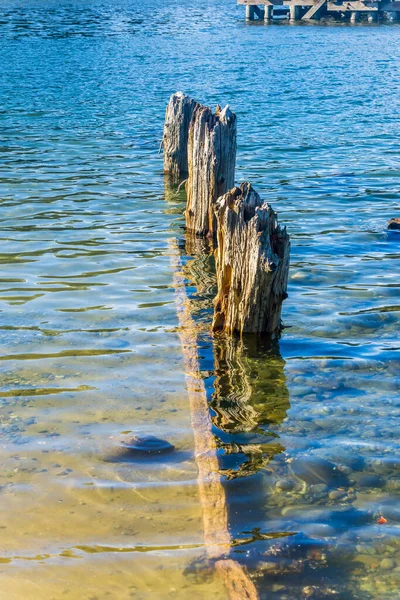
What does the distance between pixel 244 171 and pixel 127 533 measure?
10.4 meters

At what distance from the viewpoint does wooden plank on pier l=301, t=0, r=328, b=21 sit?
58.0 meters

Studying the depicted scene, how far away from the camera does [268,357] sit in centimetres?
618

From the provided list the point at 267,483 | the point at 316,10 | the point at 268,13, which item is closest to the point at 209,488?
the point at 267,483

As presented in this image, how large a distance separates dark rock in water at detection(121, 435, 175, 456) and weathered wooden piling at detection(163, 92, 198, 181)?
791 centimetres

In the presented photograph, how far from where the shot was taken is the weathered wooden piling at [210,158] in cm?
897

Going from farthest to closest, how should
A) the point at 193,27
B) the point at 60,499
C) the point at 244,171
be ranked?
the point at 193,27
the point at 244,171
the point at 60,499

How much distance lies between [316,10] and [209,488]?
197 feet

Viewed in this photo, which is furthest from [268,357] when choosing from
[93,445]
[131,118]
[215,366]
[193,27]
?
[193,27]

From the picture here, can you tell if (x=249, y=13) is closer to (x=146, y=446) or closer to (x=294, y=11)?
(x=294, y=11)

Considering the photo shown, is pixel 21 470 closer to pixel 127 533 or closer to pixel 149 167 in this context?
pixel 127 533

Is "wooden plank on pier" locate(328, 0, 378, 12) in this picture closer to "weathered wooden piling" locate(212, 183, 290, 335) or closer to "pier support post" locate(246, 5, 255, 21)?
"pier support post" locate(246, 5, 255, 21)

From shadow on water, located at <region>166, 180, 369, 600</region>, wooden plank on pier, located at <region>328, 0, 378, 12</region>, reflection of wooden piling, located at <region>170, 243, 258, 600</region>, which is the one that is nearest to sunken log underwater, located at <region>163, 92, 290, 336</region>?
shadow on water, located at <region>166, 180, 369, 600</region>

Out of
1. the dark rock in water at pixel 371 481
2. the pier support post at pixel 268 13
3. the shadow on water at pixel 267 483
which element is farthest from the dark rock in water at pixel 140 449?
the pier support post at pixel 268 13

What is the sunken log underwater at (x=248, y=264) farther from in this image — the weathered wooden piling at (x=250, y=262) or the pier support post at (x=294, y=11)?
the pier support post at (x=294, y=11)
